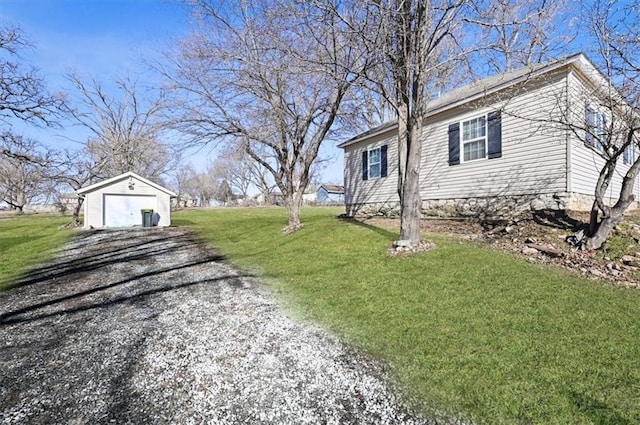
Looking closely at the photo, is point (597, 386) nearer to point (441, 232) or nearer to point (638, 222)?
point (441, 232)

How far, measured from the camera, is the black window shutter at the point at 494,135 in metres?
8.91

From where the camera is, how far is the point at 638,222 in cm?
712

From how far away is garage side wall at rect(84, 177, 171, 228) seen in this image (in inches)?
582

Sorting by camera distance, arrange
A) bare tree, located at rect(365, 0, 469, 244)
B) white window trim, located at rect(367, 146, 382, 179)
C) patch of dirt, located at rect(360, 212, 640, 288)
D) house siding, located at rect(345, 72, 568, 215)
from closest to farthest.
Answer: patch of dirt, located at rect(360, 212, 640, 288) → bare tree, located at rect(365, 0, 469, 244) → house siding, located at rect(345, 72, 568, 215) → white window trim, located at rect(367, 146, 382, 179)

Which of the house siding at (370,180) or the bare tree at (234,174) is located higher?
the bare tree at (234,174)

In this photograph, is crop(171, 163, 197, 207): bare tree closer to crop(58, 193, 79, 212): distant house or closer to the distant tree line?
crop(58, 193, 79, 212): distant house

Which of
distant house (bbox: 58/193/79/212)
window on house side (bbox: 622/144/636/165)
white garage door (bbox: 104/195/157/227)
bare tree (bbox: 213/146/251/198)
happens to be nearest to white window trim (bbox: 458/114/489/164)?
window on house side (bbox: 622/144/636/165)

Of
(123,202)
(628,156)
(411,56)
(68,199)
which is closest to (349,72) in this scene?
(411,56)

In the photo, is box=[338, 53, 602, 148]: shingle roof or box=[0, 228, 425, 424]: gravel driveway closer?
box=[0, 228, 425, 424]: gravel driveway

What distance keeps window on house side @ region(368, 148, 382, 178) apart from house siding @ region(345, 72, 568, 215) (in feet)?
2.81

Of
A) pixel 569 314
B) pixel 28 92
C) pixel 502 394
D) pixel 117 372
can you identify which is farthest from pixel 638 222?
pixel 28 92

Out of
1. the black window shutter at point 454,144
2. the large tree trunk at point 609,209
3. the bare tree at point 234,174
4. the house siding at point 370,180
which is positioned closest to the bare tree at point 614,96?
the large tree trunk at point 609,209

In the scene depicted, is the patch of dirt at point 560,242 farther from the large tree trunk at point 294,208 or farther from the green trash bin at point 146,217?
the green trash bin at point 146,217

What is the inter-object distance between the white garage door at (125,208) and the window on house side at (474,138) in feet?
46.6
